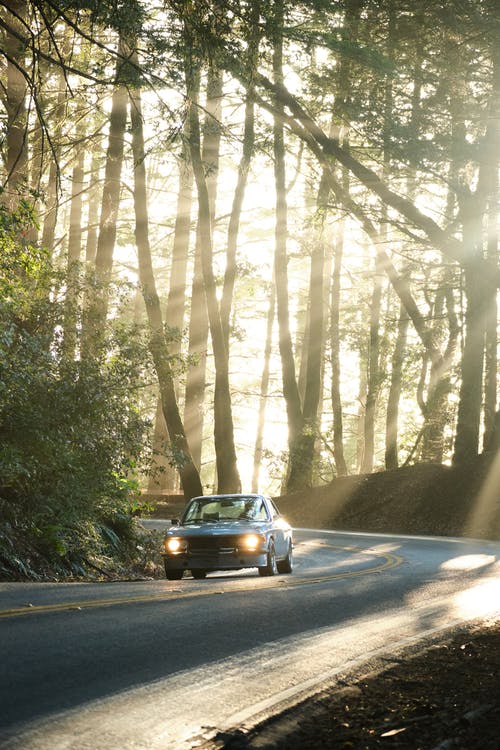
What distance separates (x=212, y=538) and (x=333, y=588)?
2.81 meters

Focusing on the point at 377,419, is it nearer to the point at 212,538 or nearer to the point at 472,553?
the point at 472,553

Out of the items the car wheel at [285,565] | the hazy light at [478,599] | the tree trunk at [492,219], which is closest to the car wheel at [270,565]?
the car wheel at [285,565]

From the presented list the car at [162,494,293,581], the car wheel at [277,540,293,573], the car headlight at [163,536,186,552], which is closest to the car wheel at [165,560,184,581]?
the car at [162,494,293,581]

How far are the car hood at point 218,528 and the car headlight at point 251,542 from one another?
0.08 meters

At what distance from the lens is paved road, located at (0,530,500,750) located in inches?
232


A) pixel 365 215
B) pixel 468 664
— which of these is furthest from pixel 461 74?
pixel 468 664

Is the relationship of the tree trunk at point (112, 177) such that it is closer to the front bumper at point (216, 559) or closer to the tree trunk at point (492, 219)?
the tree trunk at point (492, 219)

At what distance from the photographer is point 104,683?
6.95 meters

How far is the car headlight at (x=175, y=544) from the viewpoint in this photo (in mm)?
16719

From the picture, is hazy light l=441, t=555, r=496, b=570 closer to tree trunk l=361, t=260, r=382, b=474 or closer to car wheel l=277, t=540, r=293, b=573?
car wheel l=277, t=540, r=293, b=573

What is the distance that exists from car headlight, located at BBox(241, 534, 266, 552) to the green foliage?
315cm

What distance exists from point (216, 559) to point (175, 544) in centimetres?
74

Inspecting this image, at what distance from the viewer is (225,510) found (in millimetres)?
17969

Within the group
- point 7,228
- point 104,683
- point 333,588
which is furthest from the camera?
point 7,228
